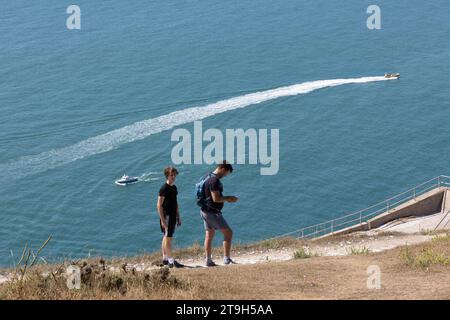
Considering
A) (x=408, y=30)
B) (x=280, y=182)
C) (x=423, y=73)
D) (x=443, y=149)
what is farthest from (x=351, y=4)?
(x=280, y=182)

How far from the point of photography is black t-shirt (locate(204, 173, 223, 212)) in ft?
46.8

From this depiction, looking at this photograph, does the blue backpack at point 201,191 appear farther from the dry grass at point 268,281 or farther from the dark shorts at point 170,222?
the dry grass at point 268,281

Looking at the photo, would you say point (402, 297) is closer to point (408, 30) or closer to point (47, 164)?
point (47, 164)

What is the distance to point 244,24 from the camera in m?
75.6

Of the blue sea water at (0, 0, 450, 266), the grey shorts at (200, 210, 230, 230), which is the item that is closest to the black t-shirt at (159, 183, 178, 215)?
the grey shorts at (200, 210, 230, 230)

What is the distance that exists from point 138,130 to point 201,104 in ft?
19.7

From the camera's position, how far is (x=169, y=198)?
14578 millimetres

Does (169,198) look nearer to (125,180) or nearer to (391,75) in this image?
(125,180)

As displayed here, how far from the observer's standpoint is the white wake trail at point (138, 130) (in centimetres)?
5384

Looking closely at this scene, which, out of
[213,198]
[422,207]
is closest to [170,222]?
[213,198]

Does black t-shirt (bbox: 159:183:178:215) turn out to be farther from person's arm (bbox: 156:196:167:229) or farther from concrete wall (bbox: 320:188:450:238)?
concrete wall (bbox: 320:188:450:238)

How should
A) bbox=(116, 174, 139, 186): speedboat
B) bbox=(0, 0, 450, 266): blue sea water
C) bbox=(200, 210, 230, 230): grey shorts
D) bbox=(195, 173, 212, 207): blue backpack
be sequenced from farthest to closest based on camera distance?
bbox=(116, 174, 139, 186): speedboat, bbox=(0, 0, 450, 266): blue sea water, bbox=(200, 210, 230, 230): grey shorts, bbox=(195, 173, 212, 207): blue backpack

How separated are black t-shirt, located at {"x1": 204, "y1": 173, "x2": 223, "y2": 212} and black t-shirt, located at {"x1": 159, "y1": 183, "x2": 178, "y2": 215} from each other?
1.96 feet

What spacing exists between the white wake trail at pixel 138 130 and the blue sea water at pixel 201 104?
0.18 meters
